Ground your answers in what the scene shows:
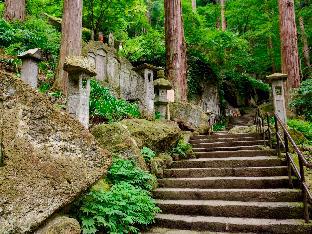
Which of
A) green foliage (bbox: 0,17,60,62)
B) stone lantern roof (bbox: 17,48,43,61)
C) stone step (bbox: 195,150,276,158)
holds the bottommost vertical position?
stone step (bbox: 195,150,276,158)

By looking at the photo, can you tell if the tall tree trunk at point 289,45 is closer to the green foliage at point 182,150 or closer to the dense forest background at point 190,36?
the dense forest background at point 190,36

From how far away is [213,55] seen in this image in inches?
687

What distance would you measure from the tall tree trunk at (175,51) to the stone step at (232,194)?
6.00 metres

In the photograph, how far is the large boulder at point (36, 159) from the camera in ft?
10.5

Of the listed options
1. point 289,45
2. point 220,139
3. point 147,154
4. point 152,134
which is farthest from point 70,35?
point 289,45

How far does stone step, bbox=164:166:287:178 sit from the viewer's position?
19.5 ft

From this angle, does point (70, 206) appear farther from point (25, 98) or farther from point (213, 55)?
point (213, 55)

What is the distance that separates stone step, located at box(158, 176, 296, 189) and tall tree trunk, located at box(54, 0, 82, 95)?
4737mm

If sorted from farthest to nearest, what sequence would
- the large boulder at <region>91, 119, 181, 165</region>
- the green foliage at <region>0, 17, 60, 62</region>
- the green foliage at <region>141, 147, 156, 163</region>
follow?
the green foliage at <region>0, 17, 60, 62</region> → the green foliage at <region>141, 147, 156, 163</region> → the large boulder at <region>91, 119, 181, 165</region>

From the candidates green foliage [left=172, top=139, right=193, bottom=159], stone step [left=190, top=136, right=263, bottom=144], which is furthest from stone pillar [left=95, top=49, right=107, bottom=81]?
green foliage [left=172, top=139, right=193, bottom=159]

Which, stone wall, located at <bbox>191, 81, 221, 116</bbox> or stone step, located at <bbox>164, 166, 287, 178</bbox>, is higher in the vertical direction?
stone wall, located at <bbox>191, 81, 221, 116</bbox>

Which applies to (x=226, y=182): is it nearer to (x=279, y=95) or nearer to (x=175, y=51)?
(x=279, y=95)

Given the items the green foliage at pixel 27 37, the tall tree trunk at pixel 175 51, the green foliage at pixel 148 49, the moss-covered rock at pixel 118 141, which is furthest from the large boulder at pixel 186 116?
the green foliage at pixel 148 49

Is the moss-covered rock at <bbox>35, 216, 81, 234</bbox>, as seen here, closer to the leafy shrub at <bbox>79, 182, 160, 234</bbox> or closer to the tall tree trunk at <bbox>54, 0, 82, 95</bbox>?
the leafy shrub at <bbox>79, 182, 160, 234</bbox>
